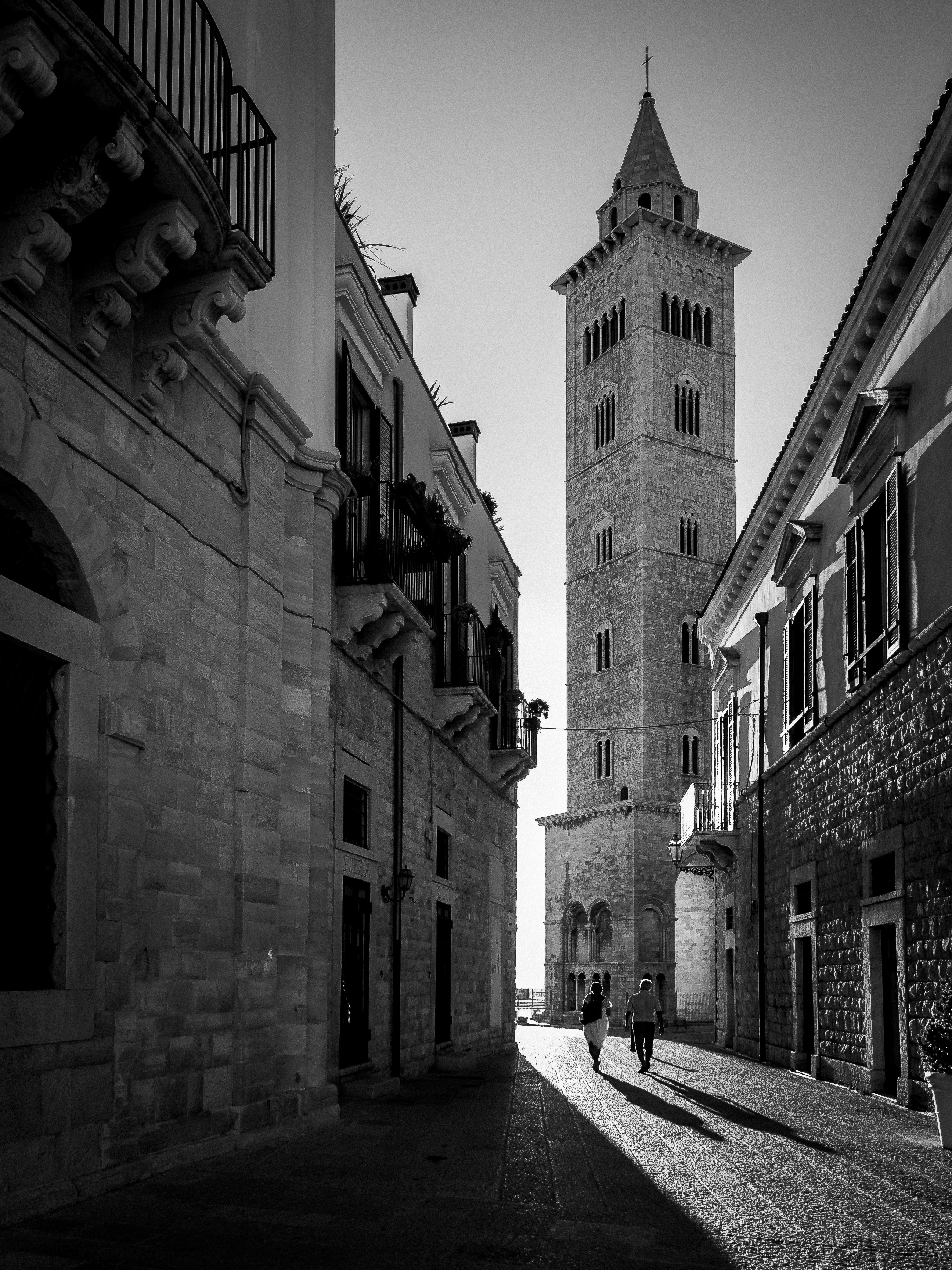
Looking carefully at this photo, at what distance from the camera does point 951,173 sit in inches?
470

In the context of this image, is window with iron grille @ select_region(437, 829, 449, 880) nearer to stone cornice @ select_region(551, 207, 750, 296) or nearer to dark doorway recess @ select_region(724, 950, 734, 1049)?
dark doorway recess @ select_region(724, 950, 734, 1049)

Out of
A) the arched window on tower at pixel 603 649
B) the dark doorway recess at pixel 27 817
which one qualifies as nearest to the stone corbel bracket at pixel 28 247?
the dark doorway recess at pixel 27 817

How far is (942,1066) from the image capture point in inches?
398

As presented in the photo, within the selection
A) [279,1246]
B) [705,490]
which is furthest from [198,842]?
[705,490]

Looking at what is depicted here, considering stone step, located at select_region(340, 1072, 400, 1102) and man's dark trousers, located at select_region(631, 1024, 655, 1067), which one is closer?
stone step, located at select_region(340, 1072, 400, 1102)

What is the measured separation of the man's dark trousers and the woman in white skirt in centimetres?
73

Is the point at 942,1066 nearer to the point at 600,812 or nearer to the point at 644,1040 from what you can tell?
the point at 644,1040

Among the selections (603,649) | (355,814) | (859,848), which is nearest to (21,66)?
(355,814)

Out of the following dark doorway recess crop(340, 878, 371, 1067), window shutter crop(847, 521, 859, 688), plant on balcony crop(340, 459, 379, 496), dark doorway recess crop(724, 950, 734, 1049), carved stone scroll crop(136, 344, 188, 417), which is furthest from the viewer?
dark doorway recess crop(724, 950, 734, 1049)

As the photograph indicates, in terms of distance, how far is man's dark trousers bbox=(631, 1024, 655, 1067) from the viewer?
18219mm

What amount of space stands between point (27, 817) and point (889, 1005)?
10665 mm

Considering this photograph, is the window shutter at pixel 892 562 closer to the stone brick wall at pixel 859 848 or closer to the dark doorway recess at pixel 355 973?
the stone brick wall at pixel 859 848

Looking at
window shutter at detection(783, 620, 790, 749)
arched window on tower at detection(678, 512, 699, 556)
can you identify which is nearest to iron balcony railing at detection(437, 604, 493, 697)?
window shutter at detection(783, 620, 790, 749)

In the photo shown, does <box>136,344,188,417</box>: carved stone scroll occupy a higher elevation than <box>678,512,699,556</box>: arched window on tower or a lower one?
lower
